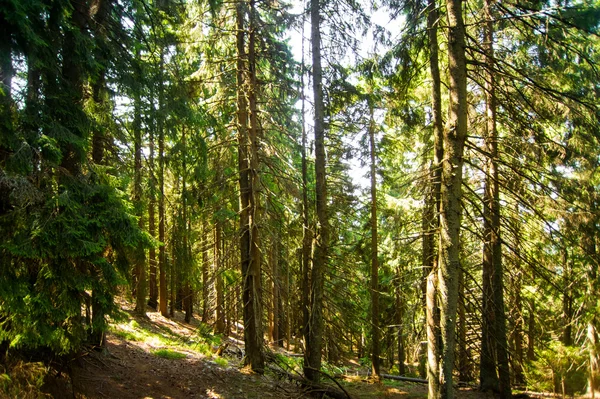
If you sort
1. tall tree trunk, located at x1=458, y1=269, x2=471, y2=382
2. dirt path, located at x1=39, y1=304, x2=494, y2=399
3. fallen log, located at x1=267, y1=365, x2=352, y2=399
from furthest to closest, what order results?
fallen log, located at x1=267, y1=365, x2=352, y2=399 → dirt path, located at x1=39, y1=304, x2=494, y2=399 → tall tree trunk, located at x1=458, y1=269, x2=471, y2=382

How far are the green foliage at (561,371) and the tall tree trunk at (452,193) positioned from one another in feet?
21.7

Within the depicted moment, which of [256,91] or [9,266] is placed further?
[256,91]

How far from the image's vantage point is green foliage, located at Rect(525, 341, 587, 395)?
995 centimetres

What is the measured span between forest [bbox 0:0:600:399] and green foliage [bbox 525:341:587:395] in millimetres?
52

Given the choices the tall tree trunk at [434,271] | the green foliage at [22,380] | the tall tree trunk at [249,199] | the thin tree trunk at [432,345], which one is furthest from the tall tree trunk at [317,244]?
the green foliage at [22,380]

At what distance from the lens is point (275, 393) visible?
8.65 m

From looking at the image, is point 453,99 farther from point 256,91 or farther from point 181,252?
point 181,252

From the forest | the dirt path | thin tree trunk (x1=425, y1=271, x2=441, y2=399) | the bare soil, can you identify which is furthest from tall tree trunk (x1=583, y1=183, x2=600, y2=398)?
thin tree trunk (x1=425, y1=271, x2=441, y2=399)

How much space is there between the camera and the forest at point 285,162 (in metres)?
4.93

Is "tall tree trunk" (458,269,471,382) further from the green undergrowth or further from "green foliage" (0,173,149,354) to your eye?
the green undergrowth

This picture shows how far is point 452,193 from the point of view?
526cm

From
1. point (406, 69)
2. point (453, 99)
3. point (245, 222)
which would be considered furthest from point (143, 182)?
point (453, 99)

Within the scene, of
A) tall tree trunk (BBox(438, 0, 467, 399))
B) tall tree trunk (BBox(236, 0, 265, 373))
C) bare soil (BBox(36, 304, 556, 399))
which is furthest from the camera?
tall tree trunk (BBox(236, 0, 265, 373))

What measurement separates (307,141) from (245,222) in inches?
109
